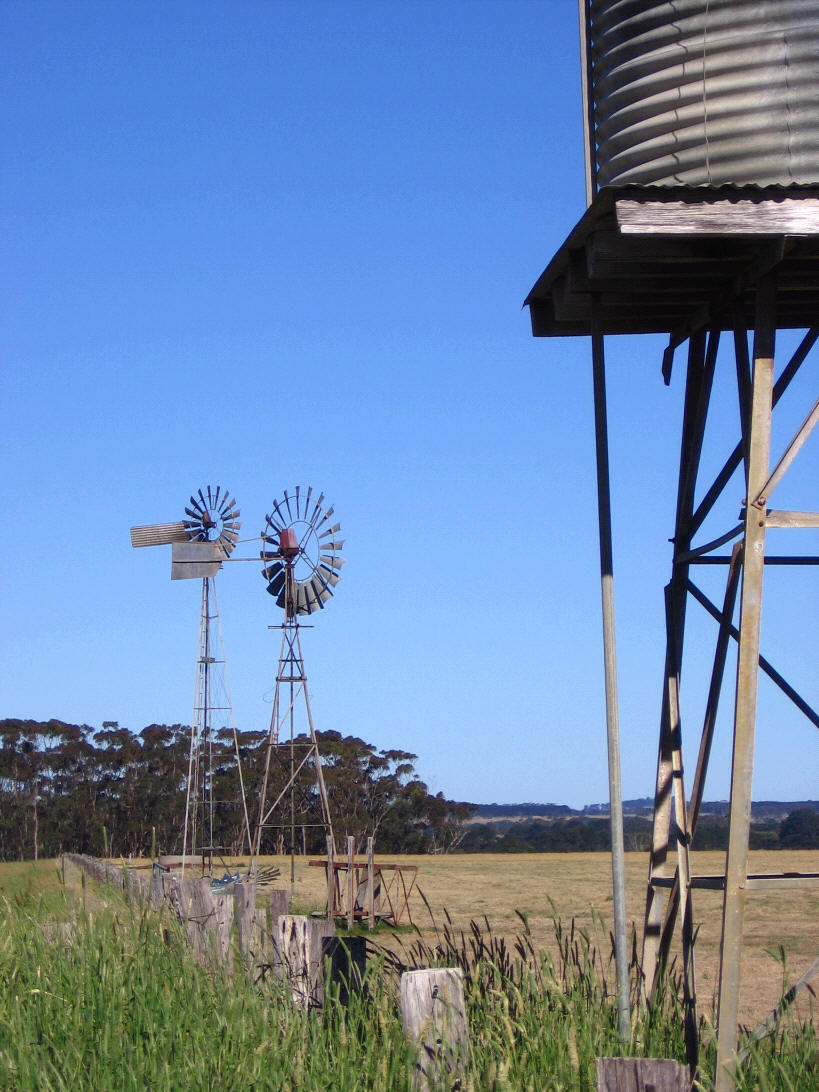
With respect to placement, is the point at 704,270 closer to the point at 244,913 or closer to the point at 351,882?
the point at 244,913

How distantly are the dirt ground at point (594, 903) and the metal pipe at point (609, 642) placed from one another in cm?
189

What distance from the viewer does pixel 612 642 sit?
6848 millimetres

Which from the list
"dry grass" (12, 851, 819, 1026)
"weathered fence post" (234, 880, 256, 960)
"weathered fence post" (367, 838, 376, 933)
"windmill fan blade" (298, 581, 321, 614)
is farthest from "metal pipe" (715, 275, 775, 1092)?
"windmill fan blade" (298, 581, 321, 614)

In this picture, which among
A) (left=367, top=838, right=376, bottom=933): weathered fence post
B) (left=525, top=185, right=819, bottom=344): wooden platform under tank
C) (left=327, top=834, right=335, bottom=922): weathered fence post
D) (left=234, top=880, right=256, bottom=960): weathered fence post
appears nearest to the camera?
(left=525, top=185, right=819, bottom=344): wooden platform under tank

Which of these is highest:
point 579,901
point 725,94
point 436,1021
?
point 725,94

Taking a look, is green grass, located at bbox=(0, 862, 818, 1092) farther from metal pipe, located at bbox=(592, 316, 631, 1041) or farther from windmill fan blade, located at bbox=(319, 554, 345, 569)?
windmill fan blade, located at bbox=(319, 554, 345, 569)

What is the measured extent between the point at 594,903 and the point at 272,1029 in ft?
60.0

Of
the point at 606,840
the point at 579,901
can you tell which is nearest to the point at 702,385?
the point at 579,901

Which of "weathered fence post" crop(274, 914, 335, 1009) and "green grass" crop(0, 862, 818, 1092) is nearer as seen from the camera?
"green grass" crop(0, 862, 818, 1092)

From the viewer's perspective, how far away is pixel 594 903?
23.0 meters

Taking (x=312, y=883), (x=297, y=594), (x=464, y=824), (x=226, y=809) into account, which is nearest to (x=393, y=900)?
(x=312, y=883)

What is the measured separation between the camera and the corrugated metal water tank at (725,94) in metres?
6.68

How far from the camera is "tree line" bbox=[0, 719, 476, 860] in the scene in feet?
159

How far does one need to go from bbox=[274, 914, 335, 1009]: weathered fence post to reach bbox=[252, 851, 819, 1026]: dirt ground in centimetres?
306
